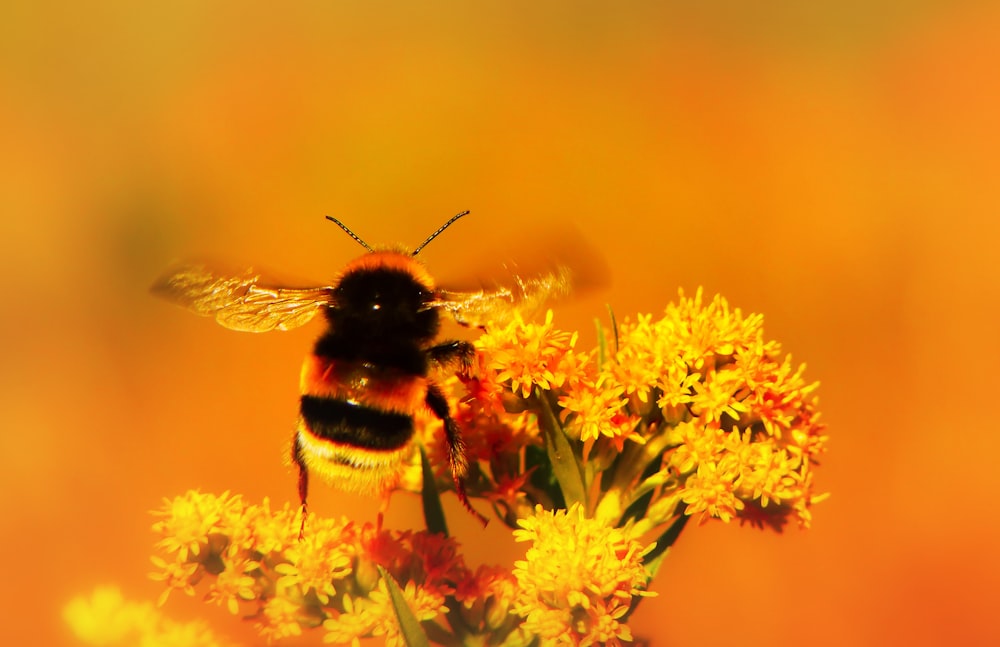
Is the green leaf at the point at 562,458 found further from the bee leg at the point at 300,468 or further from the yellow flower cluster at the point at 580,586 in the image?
the bee leg at the point at 300,468

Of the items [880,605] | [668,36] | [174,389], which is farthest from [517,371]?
[668,36]

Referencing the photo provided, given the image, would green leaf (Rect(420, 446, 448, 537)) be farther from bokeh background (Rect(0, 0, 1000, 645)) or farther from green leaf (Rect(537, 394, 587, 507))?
bokeh background (Rect(0, 0, 1000, 645))

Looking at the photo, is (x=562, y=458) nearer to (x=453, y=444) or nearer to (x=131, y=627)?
(x=453, y=444)

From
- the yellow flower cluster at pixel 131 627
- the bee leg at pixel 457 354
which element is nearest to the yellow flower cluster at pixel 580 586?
the bee leg at pixel 457 354

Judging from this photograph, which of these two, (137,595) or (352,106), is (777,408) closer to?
(137,595)

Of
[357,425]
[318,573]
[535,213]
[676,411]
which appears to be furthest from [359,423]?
[535,213]

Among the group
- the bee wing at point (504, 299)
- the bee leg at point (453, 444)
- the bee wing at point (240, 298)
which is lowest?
the bee leg at point (453, 444)
